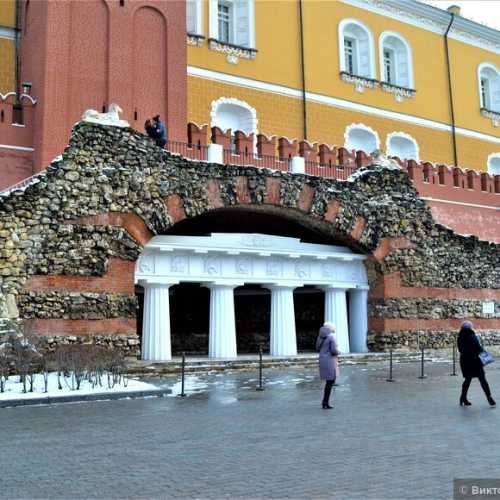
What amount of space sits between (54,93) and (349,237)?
1000 centimetres

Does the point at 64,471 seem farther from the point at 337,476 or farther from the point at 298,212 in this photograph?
the point at 298,212

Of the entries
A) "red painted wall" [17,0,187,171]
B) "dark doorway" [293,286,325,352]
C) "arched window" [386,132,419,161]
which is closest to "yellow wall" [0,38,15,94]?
"red painted wall" [17,0,187,171]

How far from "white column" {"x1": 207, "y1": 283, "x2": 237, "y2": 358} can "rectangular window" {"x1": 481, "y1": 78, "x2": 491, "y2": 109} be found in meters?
27.4

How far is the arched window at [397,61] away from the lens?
117 feet

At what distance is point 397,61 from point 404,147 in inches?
192

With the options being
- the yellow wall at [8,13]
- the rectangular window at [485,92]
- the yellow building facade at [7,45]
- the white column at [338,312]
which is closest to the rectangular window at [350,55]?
the rectangular window at [485,92]

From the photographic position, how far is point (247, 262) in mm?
19781

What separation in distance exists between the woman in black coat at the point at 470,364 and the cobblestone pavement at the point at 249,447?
0.29m

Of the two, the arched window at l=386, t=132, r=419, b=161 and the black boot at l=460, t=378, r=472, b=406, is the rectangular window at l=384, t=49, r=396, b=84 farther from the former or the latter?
the black boot at l=460, t=378, r=472, b=406

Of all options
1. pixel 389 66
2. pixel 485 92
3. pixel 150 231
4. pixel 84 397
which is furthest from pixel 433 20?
pixel 84 397

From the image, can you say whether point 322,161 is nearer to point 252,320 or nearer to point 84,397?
point 252,320

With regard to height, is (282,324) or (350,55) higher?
(350,55)

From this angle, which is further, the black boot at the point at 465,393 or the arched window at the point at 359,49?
the arched window at the point at 359,49

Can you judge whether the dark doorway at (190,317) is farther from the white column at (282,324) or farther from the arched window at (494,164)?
the arched window at (494,164)
